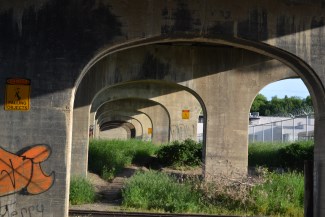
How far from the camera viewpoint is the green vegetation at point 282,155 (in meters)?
25.5

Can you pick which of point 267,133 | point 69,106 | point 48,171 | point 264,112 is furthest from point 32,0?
point 264,112

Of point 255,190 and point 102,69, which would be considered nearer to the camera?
point 255,190

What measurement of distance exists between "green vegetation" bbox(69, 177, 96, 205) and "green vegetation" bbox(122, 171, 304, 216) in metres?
1.24

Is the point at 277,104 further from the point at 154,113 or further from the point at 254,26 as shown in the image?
the point at 254,26

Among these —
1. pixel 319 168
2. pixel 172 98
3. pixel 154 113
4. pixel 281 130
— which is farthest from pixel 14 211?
pixel 281 130

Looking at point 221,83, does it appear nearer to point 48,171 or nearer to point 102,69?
point 102,69

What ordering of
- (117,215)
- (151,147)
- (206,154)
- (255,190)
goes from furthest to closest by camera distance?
(151,147) → (206,154) → (255,190) → (117,215)

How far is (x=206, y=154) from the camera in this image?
2100 cm

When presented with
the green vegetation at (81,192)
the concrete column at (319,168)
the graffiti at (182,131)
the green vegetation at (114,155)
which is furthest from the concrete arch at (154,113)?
the concrete column at (319,168)

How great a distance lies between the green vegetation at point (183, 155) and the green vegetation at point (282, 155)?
2.83 meters

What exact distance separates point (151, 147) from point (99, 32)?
20.4 metres

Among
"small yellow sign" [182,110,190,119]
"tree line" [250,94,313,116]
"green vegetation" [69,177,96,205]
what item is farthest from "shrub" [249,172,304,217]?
"tree line" [250,94,313,116]

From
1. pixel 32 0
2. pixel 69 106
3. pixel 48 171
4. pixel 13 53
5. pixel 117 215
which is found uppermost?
pixel 32 0

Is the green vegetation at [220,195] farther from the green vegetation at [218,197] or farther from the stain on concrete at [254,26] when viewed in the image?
the stain on concrete at [254,26]
